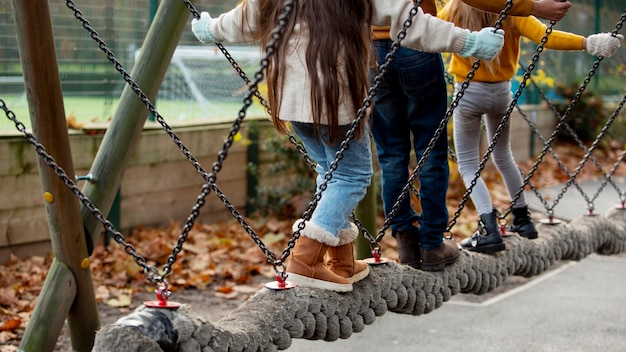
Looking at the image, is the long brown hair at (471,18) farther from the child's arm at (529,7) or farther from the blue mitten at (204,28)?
the blue mitten at (204,28)

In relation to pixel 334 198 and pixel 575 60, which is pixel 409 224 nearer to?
pixel 334 198

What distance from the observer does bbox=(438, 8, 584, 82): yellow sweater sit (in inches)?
138

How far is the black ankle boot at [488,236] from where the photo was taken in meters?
3.71

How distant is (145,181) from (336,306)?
15.0ft

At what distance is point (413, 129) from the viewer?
10.9ft

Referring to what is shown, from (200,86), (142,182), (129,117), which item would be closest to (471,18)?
(129,117)

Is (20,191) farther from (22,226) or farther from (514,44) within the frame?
(514,44)

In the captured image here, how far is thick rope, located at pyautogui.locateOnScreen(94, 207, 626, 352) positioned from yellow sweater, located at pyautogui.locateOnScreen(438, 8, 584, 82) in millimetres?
697

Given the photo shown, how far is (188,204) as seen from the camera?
756 centimetres

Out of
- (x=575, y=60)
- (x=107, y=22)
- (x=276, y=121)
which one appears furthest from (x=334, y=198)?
(x=575, y=60)

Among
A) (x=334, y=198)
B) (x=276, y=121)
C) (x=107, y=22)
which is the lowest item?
(x=334, y=198)

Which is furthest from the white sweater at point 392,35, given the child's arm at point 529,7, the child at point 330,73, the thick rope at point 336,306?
the thick rope at point 336,306

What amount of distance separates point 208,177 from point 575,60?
36.6 feet

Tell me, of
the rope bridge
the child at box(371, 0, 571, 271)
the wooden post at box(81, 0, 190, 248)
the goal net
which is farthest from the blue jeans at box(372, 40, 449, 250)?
the goal net
